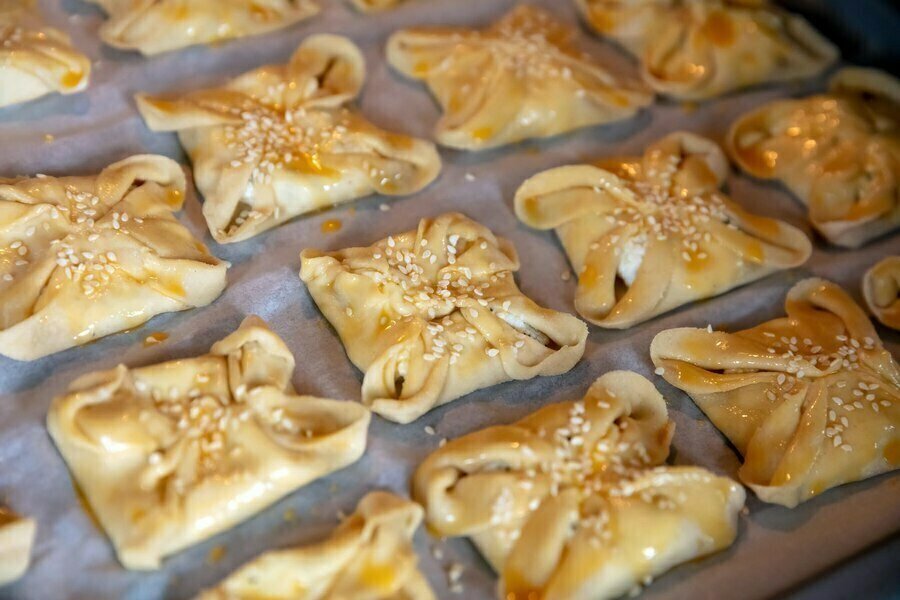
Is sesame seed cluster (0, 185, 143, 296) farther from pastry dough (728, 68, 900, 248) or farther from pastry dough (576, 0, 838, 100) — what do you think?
pastry dough (728, 68, 900, 248)

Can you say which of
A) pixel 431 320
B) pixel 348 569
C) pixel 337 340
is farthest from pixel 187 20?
pixel 348 569

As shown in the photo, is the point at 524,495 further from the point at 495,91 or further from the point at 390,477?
the point at 495,91

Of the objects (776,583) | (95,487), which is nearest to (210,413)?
(95,487)

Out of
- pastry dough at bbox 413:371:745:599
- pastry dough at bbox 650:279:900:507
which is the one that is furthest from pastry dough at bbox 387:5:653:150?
pastry dough at bbox 413:371:745:599

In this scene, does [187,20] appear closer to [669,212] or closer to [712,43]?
[669,212]

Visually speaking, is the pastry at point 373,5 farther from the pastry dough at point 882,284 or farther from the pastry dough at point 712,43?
the pastry dough at point 882,284

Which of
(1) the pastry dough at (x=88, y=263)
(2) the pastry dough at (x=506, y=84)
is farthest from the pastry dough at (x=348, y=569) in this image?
(2) the pastry dough at (x=506, y=84)
